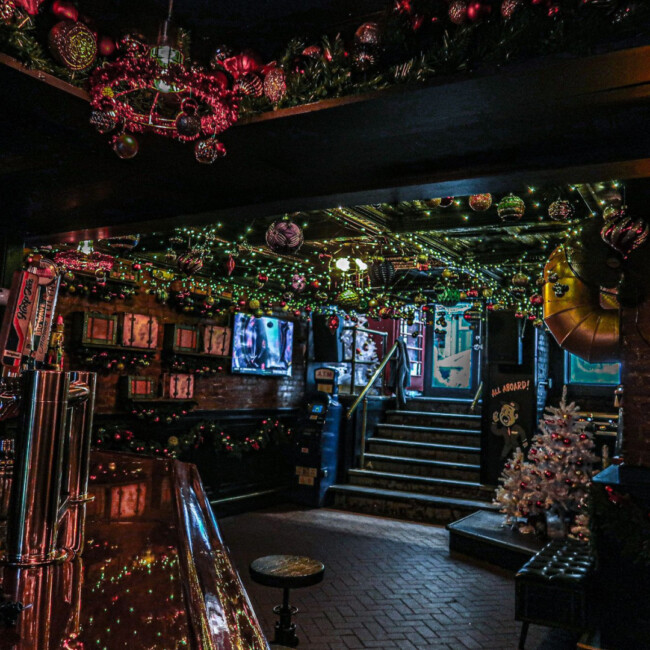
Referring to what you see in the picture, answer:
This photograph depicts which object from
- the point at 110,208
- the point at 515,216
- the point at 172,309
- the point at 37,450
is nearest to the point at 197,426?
the point at 172,309

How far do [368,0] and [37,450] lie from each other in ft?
8.95

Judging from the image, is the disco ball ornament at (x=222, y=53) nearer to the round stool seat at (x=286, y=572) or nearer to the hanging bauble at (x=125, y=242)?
the round stool seat at (x=286, y=572)

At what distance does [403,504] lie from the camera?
8.77m

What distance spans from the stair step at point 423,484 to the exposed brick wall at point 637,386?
16.7 ft

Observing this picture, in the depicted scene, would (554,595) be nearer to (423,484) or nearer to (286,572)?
(286,572)

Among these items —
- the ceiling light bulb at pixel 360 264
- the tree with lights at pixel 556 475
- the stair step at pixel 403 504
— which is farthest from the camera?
the stair step at pixel 403 504

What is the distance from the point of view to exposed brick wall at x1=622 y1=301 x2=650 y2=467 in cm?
406

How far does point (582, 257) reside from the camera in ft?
14.8

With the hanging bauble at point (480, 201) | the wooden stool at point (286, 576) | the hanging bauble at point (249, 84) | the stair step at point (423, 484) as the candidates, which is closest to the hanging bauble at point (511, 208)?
the hanging bauble at point (480, 201)

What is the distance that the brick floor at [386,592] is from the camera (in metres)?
4.42

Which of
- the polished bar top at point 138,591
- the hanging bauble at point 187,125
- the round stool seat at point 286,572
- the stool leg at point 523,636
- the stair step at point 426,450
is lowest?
the stool leg at point 523,636

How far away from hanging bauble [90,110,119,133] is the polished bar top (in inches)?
73.8

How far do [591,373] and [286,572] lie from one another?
33.2 feet

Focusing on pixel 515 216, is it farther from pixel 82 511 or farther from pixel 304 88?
pixel 82 511
